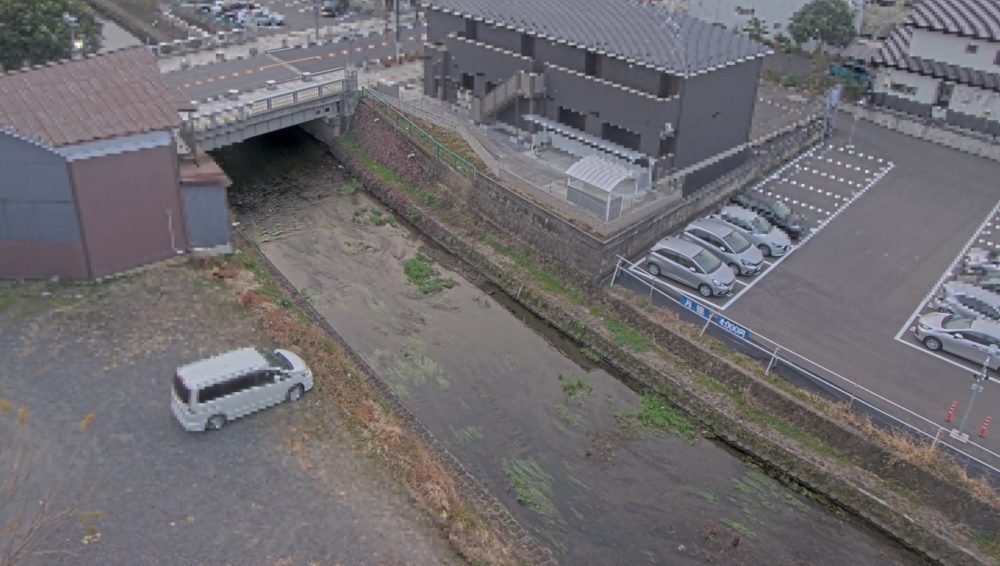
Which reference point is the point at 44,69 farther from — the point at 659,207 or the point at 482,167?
the point at 659,207

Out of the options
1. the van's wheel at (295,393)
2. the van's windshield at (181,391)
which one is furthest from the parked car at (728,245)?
the van's windshield at (181,391)

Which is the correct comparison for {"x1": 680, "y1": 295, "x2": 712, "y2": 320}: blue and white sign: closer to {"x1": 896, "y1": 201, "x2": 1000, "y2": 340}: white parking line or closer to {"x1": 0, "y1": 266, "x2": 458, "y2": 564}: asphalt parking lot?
{"x1": 896, "y1": 201, "x2": 1000, "y2": 340}: white parking line

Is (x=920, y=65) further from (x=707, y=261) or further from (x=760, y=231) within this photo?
(x=707, y=261)

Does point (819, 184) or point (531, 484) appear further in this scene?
point (819, 184)

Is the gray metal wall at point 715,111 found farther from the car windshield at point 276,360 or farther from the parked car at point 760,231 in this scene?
the car windshield at point 276,360

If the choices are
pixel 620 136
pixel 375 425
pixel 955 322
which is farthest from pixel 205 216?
pixel 955 322

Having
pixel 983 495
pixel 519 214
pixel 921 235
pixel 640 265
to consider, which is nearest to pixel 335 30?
pixel 519 214
